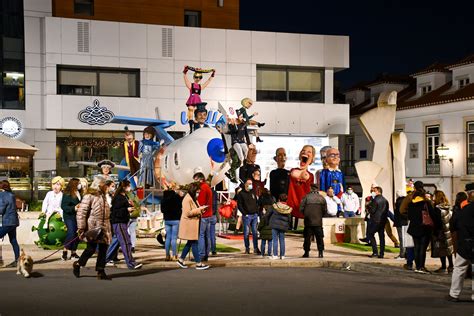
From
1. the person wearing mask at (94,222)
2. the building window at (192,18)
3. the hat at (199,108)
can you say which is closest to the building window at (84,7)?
the building window at (192,18)

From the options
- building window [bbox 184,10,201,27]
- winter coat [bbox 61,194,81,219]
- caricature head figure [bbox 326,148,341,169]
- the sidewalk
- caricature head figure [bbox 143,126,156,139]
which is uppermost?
building window [bbox 184,10,201,27]

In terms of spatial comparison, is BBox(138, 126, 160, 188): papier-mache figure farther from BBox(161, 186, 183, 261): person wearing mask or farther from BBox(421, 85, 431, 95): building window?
BBox(421, 85, 431, 95): building window

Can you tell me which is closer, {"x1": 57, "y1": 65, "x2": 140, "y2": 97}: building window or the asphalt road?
the asphalt road

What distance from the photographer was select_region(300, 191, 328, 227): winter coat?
1767cm

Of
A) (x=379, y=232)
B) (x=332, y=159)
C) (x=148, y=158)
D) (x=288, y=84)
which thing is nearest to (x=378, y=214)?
(x=379, y=232)

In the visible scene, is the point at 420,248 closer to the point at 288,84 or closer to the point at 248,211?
the point at 248,211

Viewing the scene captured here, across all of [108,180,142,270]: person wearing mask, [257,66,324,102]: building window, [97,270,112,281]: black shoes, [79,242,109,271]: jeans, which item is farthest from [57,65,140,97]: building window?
[97,270,112,281]: black shoes

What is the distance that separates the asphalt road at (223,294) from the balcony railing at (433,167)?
31.9 m

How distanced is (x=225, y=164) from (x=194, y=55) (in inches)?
665

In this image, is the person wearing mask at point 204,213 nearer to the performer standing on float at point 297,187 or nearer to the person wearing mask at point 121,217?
the person wearing mask at point 121,217

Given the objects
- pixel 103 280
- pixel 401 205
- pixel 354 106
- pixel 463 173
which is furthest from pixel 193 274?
pixel 354 106

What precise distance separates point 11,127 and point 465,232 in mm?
28492

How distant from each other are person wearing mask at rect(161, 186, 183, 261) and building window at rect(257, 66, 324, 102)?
77.9ft

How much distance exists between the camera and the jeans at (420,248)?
1514 cm
